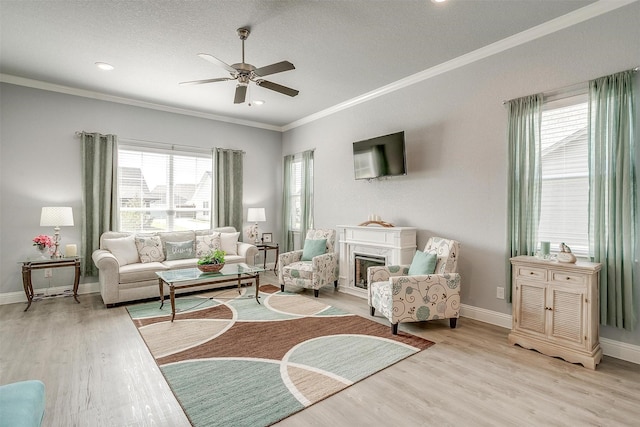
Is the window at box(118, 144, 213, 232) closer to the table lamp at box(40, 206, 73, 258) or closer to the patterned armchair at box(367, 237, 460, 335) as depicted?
the table lamp at box(40, 206, 73, 258)

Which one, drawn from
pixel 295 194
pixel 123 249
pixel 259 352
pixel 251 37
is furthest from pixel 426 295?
pixel 123 249

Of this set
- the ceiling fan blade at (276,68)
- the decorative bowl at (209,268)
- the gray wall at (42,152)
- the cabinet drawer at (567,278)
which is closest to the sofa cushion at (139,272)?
the decorative bowl at (209,268)

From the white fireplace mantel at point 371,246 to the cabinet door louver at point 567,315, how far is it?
5.66ft

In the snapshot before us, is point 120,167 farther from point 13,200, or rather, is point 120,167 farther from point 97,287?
point 97,287

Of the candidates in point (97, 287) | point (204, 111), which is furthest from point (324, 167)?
point (97, 287)

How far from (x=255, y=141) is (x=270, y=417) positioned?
555 centimetres

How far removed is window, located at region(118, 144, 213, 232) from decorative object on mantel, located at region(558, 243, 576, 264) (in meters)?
5.33

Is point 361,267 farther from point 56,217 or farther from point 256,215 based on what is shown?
point 56,217

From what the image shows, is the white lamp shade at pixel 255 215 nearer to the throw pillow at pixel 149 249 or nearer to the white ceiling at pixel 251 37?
the throw pillow at pixel 149 249

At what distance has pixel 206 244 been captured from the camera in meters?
5.37

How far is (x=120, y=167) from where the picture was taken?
17.0ft

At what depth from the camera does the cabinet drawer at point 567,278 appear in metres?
2.60

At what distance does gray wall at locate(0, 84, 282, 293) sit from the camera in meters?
4.33

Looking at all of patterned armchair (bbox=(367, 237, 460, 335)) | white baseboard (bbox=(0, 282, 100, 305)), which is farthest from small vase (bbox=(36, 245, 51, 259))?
patterned armchair (bbox=(367, 237, 460, 335))
